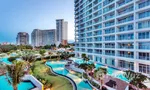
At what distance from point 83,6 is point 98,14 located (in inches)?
585

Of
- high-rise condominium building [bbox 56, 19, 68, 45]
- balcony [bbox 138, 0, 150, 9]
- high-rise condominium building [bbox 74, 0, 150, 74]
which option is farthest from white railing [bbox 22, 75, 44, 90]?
high-rise condominium building [bbox 56, 19, 68, 45]

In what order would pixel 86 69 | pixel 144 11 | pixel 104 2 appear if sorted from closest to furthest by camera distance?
pixel 86 69
pixel 144 11
pixel 104 2

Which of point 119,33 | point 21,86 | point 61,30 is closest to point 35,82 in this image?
point 21,86

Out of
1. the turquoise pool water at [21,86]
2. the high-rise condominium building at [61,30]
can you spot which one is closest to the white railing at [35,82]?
the turquoise pool water at [21,86]

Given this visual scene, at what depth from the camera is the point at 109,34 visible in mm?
40250

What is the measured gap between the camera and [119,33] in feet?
116

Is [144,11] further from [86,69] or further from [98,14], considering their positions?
[98,14]

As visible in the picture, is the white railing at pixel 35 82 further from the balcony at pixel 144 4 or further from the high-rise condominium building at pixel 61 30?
the high-rise condominium building at pixel 61 30

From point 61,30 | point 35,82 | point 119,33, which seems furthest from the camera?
point 61,30

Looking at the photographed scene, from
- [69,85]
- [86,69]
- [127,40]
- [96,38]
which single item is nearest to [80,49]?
[96,38]

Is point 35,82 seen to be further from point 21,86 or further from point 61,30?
point 61,30

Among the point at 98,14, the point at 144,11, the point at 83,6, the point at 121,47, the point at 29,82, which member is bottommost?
the point at 29,82

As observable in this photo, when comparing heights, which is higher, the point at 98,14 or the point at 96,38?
the point at 98,14

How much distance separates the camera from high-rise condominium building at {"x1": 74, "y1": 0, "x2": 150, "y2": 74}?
2830 cm
